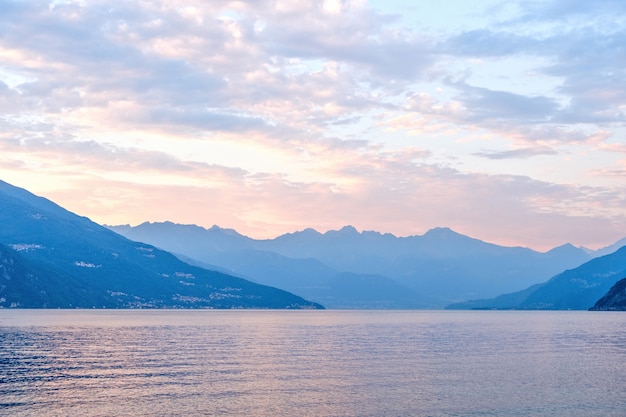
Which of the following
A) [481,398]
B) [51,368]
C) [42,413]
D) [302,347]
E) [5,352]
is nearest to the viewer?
[42,413]

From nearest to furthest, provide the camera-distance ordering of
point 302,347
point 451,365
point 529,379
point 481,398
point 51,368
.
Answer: point 481,398 → point 529,379 → point 51,368 → point 451,365 → point 302,347

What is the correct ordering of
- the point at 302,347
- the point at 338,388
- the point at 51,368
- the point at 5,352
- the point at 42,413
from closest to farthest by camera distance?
the point at 42,413, the point at 338,388, the point at 51,368, the point at 5,352, the point at 302,347

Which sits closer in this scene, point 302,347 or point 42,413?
point 42,413

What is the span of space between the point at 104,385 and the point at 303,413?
135ft

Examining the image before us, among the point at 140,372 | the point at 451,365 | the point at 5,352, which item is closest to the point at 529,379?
the point at 451,365

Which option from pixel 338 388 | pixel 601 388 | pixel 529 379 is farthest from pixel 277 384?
pixel 601 388

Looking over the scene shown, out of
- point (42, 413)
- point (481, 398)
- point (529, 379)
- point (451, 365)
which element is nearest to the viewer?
point (42, 413)

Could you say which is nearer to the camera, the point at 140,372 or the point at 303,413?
the point at 303,413

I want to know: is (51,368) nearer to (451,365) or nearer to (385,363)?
(385,363)

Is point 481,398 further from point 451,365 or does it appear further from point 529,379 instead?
point 451,365

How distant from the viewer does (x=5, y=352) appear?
166 meters

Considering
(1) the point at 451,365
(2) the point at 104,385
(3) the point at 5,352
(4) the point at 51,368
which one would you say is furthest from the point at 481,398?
(3) the point at 5,352

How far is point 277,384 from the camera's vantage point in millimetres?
116375

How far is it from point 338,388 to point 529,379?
37694 mm
